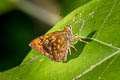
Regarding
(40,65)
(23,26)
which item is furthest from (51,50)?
(23,26)

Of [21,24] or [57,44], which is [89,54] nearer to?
[57,44]

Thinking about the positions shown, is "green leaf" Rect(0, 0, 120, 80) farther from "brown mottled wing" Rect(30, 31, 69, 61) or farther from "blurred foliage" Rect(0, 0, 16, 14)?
"blurred foliage" Rect(0, 0, 16, 14)

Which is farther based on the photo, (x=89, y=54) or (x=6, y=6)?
(x=6, y=6)

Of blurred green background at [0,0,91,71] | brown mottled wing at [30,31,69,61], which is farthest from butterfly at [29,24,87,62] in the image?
blurred green background at [0,0,91,71]

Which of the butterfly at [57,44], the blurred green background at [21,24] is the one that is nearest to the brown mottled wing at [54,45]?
the butterfly at [57,44]

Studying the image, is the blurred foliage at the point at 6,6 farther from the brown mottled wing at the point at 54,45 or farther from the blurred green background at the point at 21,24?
the brown mottled wing at the point at 54,45

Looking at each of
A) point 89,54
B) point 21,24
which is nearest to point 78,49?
point 89,54
